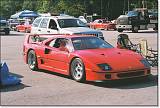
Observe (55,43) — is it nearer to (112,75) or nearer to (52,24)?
(112,75)

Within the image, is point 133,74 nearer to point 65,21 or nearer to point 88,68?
point 88,68

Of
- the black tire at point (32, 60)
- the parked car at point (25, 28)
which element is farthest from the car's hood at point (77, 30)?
the parked car at point (25, 28)

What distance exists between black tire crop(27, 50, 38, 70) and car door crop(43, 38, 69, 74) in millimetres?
640

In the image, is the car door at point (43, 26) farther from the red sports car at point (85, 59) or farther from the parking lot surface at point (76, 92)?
the parking lot surface at point (76, 92)

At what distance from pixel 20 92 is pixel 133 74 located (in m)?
2.65

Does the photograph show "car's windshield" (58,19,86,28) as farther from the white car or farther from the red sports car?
the red sports car

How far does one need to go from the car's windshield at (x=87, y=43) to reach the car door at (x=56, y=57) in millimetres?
402

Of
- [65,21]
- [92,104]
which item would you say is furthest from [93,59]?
[65,21]

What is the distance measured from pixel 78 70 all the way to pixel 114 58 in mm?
932

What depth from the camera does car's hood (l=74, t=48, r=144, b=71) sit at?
30.6 ft

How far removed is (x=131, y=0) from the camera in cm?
7625

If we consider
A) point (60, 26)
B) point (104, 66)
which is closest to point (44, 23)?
point (60, 26)

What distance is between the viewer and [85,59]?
951 cm

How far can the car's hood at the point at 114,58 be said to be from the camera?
9.32 metres
